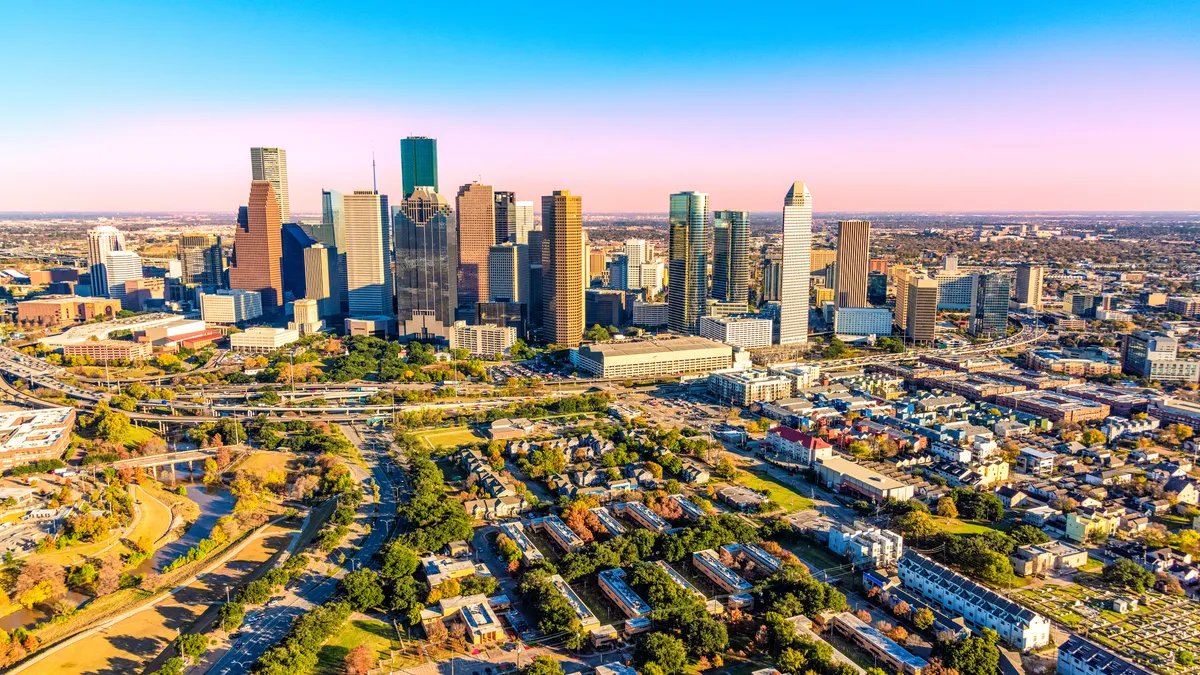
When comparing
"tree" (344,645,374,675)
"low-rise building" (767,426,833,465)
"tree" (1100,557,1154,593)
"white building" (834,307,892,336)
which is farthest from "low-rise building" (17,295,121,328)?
"tree" (1100,557,1154,593)

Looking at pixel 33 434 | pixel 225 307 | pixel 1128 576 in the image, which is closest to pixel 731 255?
pixel 225 307

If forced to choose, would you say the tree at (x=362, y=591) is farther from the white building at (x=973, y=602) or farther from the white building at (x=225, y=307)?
the white building at (x=225, y=307)

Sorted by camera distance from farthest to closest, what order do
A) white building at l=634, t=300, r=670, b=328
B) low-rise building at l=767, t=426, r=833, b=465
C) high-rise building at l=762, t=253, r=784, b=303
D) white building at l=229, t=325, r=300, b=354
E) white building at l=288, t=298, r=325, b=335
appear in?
high-rise building at l=762, t=253, r=784, b=303 → white building at l=634, t=300, r=670, b=328 → white building at l=288, t=298, r=325, b=335 → white building at l=229, t=325, r=300, b=354 → low-rise building at l=767, t=426, r=833, b=465

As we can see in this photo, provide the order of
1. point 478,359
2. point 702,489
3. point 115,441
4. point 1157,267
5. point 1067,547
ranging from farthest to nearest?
point 1157,267
point 478,359
point 115,441
point 702,489
point 1067,547

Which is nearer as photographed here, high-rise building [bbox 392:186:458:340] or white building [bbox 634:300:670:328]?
high-rise building [bbox 392:186:458:340]

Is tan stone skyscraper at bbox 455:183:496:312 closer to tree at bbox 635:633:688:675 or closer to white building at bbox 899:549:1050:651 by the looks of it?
white building at bbox 899:549:1050:651

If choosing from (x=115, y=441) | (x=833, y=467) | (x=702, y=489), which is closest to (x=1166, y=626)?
(x=833, y=467)

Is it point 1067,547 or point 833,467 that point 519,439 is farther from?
point 1067,547
